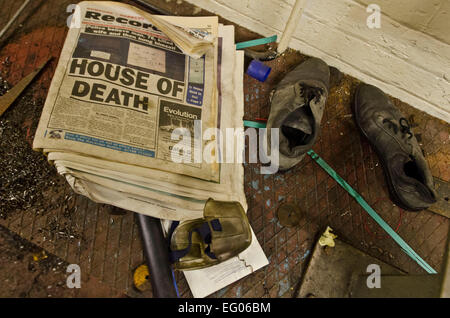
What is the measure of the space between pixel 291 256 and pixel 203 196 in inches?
15.6

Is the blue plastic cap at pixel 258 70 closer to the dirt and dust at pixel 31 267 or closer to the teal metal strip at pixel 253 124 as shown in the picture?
the teal metal strip at pixel 253 124

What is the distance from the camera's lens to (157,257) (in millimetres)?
894

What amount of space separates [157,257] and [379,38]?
1068mm

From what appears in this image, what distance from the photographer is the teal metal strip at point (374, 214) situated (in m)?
1.02

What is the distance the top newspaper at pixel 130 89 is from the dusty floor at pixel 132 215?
23cm

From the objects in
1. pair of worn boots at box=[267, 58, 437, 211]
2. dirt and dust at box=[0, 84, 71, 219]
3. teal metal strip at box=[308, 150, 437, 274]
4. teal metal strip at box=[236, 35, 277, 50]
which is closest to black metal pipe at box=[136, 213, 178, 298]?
dirt and dust at box=[0, 84, 71, 219]

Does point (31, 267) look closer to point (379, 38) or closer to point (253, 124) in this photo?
point (253, 124)

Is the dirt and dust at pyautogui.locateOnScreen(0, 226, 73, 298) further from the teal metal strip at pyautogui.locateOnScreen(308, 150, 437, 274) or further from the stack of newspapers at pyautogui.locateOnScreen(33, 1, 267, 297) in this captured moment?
the teal metal strip at pyautogui.locateOnScreen(308, 150, 437, 274)

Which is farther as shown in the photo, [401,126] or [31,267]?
[401,126]

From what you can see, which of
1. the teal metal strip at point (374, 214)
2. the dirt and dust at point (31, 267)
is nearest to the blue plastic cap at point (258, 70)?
the teal metal strip at point (374, 214)

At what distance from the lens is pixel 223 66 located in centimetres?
105

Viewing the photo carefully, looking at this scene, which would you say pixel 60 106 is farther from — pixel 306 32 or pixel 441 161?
pixel 441 161

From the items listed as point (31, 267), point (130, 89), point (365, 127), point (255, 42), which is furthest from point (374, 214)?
point (31, 267)
